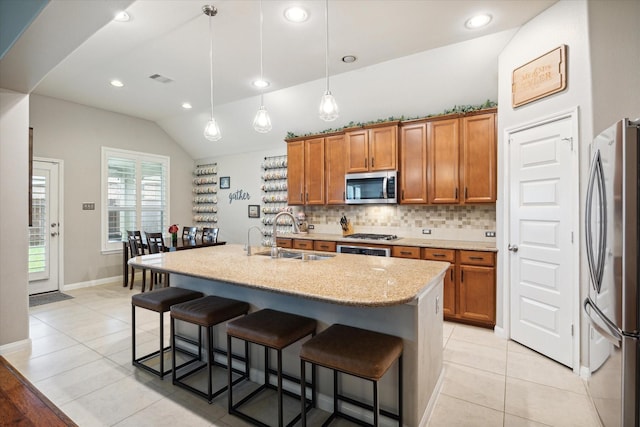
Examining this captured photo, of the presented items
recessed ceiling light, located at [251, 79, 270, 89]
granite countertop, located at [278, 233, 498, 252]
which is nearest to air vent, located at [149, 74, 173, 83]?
recessed ceiling light, located at [251, 79, 270, 89]

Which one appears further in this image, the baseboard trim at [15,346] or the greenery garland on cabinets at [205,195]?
the greenery garland on cabinets at [205,195]

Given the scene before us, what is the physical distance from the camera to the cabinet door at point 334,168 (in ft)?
15.6

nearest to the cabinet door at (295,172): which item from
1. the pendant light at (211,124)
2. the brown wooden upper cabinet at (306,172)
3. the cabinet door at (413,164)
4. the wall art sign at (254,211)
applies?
the brown wooden upper cabinet at (306,172)

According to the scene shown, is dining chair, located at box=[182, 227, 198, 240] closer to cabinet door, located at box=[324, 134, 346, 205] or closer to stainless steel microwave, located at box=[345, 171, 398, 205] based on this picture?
cabinet door, located at box=[324, 134, 346, 205]

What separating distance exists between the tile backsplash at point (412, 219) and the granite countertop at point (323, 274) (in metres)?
2.02

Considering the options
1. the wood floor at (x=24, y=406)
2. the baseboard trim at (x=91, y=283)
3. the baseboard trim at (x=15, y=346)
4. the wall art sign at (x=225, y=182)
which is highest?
the wall art sign at (x=225, y=182)

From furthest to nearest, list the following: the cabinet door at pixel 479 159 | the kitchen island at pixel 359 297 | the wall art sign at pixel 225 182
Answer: the wall art sign at pixel 225 182 → the cabinet door at pixel 479 159 → the kitchen island at pixel 359 297

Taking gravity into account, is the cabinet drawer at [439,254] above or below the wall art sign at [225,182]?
below

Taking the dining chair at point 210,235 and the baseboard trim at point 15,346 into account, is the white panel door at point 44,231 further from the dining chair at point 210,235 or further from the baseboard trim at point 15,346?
the baseboard trim at point 15,346

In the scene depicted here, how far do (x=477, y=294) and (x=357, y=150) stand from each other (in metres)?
2.40

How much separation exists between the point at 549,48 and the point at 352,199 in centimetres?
268

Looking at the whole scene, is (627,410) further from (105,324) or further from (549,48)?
(105,324)

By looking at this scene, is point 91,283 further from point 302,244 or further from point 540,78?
point 540,78

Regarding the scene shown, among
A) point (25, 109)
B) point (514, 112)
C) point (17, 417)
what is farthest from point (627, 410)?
point (25, 109)
